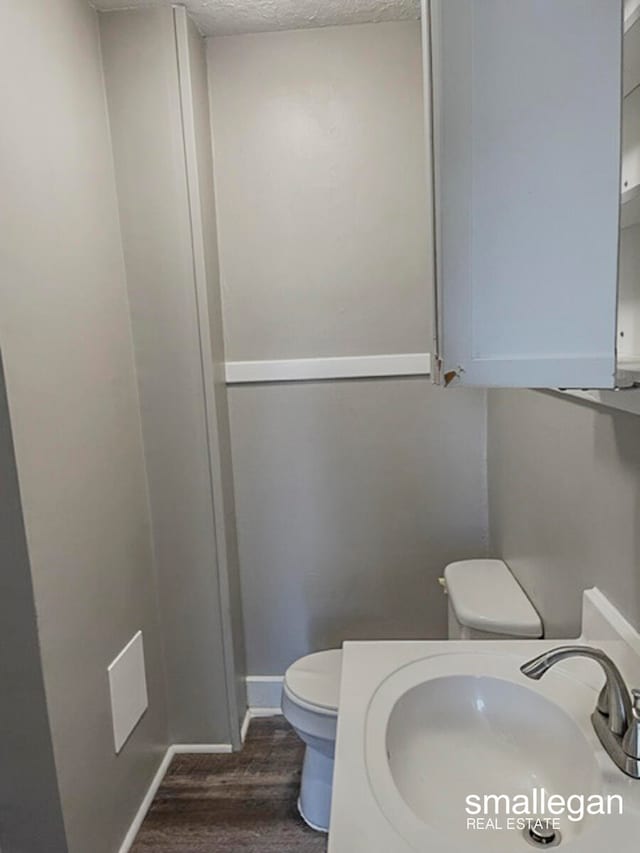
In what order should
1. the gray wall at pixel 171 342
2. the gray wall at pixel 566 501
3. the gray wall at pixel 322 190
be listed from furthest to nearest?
the gray wall at pixel 322 190
the gray wall at pixel 171 342
the gray wall at pixel 566 501

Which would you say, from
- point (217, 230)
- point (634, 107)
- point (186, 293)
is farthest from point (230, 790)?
point (634, 107)

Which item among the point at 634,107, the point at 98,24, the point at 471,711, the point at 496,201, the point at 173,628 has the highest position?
the point at 98,24

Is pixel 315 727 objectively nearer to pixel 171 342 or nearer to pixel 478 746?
pixel 478 746

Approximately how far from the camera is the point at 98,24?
5.36 feet

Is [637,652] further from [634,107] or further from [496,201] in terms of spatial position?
[634,107]

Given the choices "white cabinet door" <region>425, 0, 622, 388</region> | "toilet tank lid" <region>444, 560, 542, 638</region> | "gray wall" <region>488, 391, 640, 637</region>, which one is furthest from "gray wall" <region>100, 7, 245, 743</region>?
"white cabinet door" <region>425, 0, 622, 388</region>

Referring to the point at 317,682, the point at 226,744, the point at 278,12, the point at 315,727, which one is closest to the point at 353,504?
the point at 317,682

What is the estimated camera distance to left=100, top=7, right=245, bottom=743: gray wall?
1648 millimetres

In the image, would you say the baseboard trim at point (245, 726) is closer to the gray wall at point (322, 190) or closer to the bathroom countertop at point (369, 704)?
the bathroom countertop at point (369, 704)

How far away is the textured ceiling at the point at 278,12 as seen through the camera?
63.7 inches

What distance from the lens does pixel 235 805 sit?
67.6 inches

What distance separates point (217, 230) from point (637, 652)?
1708mm

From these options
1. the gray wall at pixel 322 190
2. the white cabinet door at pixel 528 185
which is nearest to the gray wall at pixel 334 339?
the gray wall at pixel 322 190

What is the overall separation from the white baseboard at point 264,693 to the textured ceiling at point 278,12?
7.55ft
